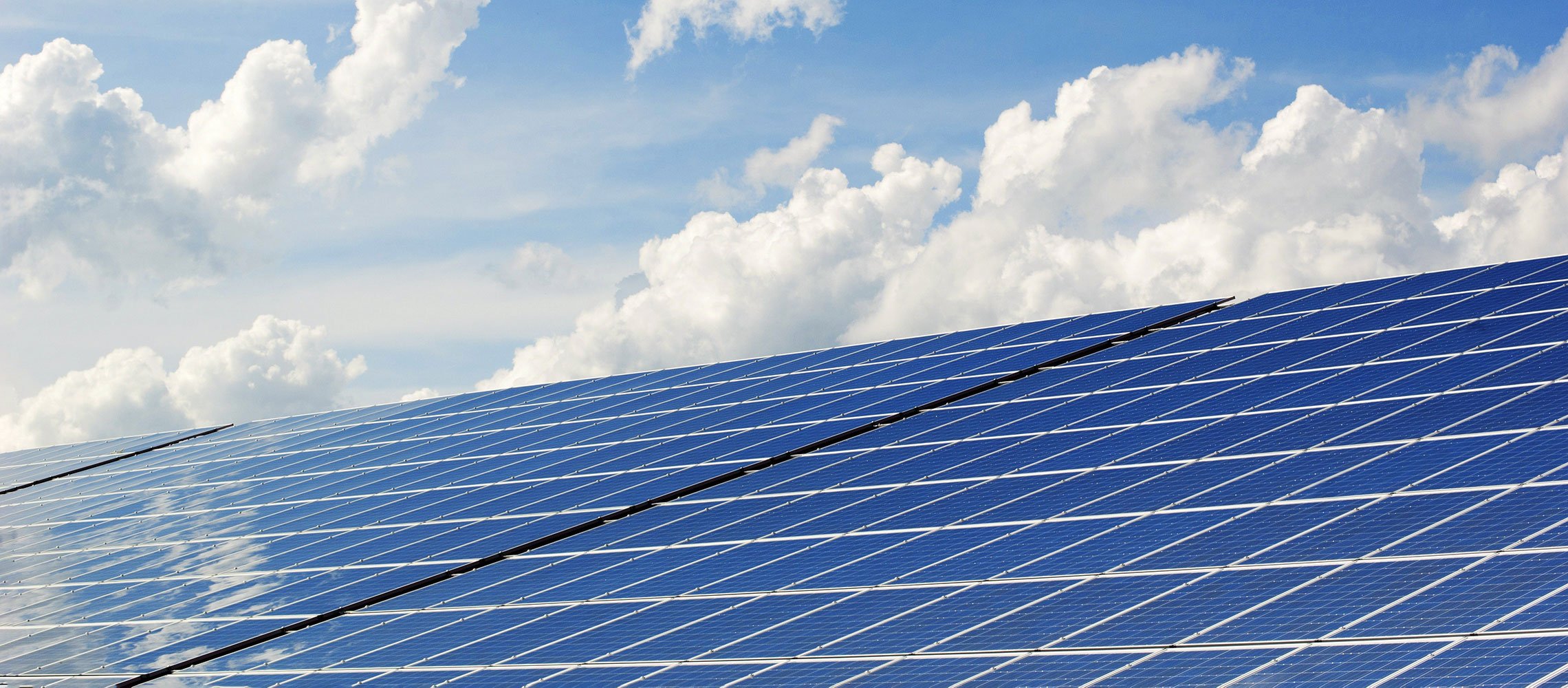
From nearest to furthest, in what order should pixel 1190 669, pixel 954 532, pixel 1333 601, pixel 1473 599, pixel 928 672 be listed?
pixel 1190 669 → pixel 1473 599 → pixel 1333 601 → pixel 928 672 → pixel 954 532

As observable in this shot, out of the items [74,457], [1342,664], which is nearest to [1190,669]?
[1342,664]

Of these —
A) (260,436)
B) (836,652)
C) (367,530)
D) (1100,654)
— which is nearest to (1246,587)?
(1100,654)

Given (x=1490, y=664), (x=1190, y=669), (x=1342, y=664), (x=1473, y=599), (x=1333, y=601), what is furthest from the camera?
(x=1333, y=601)

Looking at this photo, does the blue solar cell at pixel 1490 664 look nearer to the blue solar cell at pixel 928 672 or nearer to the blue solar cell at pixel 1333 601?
the blue solar cell at pixel 1333 601

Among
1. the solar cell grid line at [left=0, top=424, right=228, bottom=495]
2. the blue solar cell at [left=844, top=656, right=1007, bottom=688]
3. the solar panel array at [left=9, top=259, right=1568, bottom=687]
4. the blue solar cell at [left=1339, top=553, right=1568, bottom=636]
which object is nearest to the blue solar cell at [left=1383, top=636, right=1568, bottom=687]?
the solar panel array at [left=9, top=259, right=1568, bottom=687]

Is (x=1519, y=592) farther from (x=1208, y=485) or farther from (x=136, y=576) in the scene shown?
(x=136, y=576)

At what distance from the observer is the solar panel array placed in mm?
15625

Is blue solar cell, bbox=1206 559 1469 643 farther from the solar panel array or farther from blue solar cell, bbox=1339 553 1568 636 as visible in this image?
blue solar cell, bbox=1339 553 1568 636

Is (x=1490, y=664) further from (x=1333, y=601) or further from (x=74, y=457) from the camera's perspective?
(x=74, y=457)

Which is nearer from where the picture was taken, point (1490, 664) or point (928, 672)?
point (1490, 664)

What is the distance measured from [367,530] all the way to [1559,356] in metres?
22.9

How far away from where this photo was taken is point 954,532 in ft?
67.2

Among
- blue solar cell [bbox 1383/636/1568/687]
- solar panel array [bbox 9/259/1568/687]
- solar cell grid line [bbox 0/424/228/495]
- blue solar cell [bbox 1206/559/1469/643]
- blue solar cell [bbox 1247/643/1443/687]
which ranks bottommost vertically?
blue solar cell [bbox 1383/636/1568/687]

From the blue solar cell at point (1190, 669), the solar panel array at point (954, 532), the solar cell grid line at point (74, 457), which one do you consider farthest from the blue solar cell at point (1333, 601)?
the solar cell grid line at point (74, 457)
